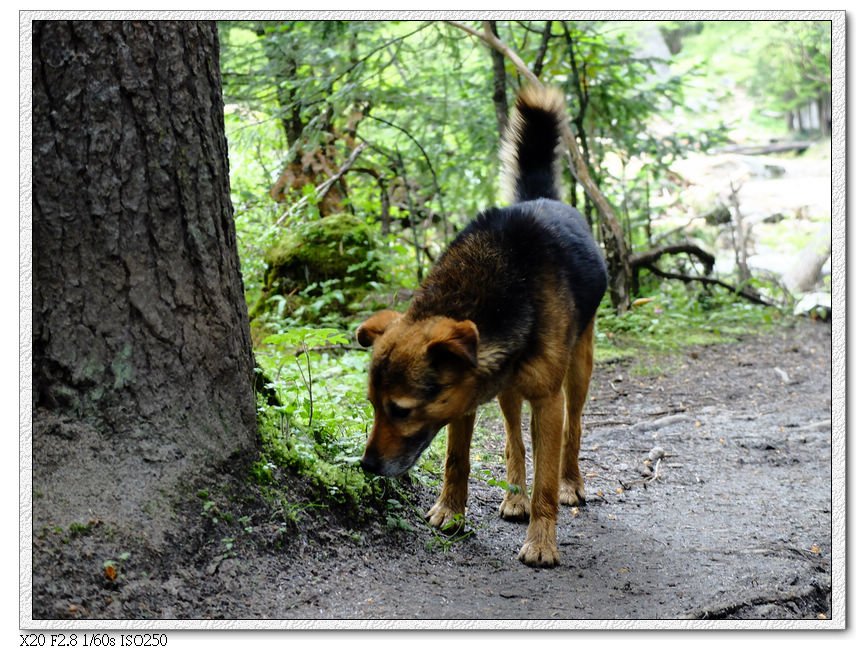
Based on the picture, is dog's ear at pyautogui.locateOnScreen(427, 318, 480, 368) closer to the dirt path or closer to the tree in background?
the dirt path

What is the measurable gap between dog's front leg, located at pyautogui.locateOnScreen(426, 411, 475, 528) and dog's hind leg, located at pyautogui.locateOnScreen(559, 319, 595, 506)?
841mm

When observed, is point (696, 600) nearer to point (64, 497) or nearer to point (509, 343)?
point (509, 343)

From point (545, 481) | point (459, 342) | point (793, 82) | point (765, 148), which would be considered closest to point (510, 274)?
point (459, 342)

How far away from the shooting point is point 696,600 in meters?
3.51

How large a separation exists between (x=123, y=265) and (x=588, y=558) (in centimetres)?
261

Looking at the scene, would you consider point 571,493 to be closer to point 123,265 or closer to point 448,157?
point 123,265

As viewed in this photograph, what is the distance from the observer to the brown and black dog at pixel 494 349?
3611mm

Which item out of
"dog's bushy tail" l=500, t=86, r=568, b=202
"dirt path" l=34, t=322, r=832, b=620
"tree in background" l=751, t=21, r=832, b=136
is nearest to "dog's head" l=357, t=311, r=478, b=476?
"dirt path" l=34, t=322, r=832, b=620

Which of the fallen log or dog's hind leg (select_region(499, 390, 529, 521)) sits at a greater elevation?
the fallen log

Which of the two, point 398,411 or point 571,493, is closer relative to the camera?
point 398,411

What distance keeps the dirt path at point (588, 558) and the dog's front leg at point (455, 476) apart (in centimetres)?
12

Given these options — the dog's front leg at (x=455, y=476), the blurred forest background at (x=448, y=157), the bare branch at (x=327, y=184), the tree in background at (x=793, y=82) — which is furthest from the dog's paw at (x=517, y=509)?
the bare branch at (x=327, y=184)

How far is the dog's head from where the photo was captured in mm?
3572

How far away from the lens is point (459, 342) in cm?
343
